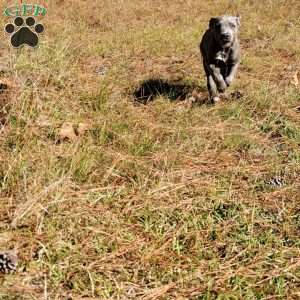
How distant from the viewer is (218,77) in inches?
249

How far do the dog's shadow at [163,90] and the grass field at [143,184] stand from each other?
36 mm

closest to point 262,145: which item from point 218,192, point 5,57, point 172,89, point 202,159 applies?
point 202,159

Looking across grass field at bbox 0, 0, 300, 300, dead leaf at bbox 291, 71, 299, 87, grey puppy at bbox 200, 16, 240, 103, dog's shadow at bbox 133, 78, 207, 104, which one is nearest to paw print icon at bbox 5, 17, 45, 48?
grass field at bbox 0, 0, 300, 300

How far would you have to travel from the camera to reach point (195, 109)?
5.86 m

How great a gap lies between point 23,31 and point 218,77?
2650 mm

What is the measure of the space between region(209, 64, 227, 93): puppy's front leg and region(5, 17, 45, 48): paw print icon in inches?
92.9

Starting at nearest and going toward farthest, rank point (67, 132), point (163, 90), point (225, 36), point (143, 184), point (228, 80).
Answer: point (143, 184) → point (67, 132) → point (225, 36) → point (228, 80) → point (163, 90)

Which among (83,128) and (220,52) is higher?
(220,52)

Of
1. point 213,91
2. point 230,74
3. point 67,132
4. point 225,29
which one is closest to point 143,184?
point 67,132

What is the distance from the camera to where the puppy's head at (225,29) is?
6.11 metres

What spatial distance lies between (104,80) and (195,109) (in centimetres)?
149

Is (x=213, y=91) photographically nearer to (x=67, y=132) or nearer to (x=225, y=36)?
(x=225, y=36)

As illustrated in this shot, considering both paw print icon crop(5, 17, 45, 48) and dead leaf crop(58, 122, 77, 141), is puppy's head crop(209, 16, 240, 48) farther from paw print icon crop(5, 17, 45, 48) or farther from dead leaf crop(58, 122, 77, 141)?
dead leaf crop(58, 122, 77, 141)

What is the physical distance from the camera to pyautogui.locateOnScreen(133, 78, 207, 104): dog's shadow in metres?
6.43
